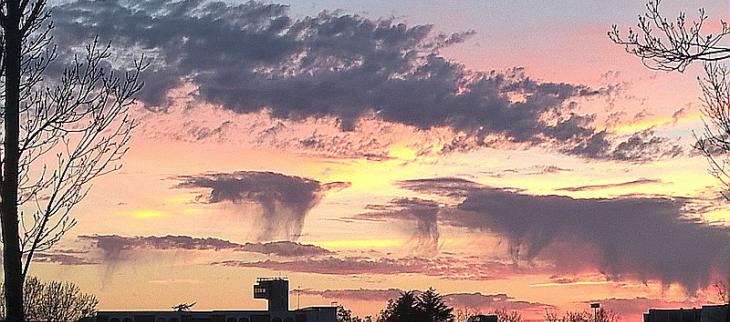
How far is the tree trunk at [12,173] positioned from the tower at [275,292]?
75.7m

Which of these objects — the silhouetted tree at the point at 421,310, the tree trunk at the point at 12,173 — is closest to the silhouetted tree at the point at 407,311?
the silhouetted tree at the point at 421,310

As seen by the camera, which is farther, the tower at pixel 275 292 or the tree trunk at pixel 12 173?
the tower at pixel 275 292

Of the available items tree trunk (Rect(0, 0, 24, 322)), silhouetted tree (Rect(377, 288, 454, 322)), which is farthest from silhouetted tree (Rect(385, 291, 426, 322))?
tree trunk (Rect(0, 0, 24, 322))

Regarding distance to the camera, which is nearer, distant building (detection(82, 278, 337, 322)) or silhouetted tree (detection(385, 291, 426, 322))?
distant building (detection(82, 278, 337, 322))

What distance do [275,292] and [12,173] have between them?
3084 inches

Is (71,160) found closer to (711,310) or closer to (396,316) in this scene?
(711,310)

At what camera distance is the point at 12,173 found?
50.1 feet

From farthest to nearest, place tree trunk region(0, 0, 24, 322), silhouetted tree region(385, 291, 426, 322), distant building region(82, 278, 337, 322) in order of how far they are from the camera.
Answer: silhouetted tree region(385, 291, 426, 322), distant building region(82, 278, 337, 322), tree trunk region(0, 0, 24, 322)

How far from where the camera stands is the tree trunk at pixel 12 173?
578 inches

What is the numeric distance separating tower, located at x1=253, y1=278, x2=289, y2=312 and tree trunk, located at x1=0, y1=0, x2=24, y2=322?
75711mm

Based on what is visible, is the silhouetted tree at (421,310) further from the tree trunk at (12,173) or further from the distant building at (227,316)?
A: the tree trunk at (12,173)

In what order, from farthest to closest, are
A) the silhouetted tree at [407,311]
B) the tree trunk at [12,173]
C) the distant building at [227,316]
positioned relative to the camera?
the silhouetted tree at [407,311], the distant building at [227,316], the tree trunk at [12,173]

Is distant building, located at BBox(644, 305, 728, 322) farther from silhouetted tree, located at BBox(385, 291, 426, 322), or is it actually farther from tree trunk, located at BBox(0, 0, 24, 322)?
tree trunk, located at BBox(0, 0, 24, 322)

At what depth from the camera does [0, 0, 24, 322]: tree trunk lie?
14.7 metres
